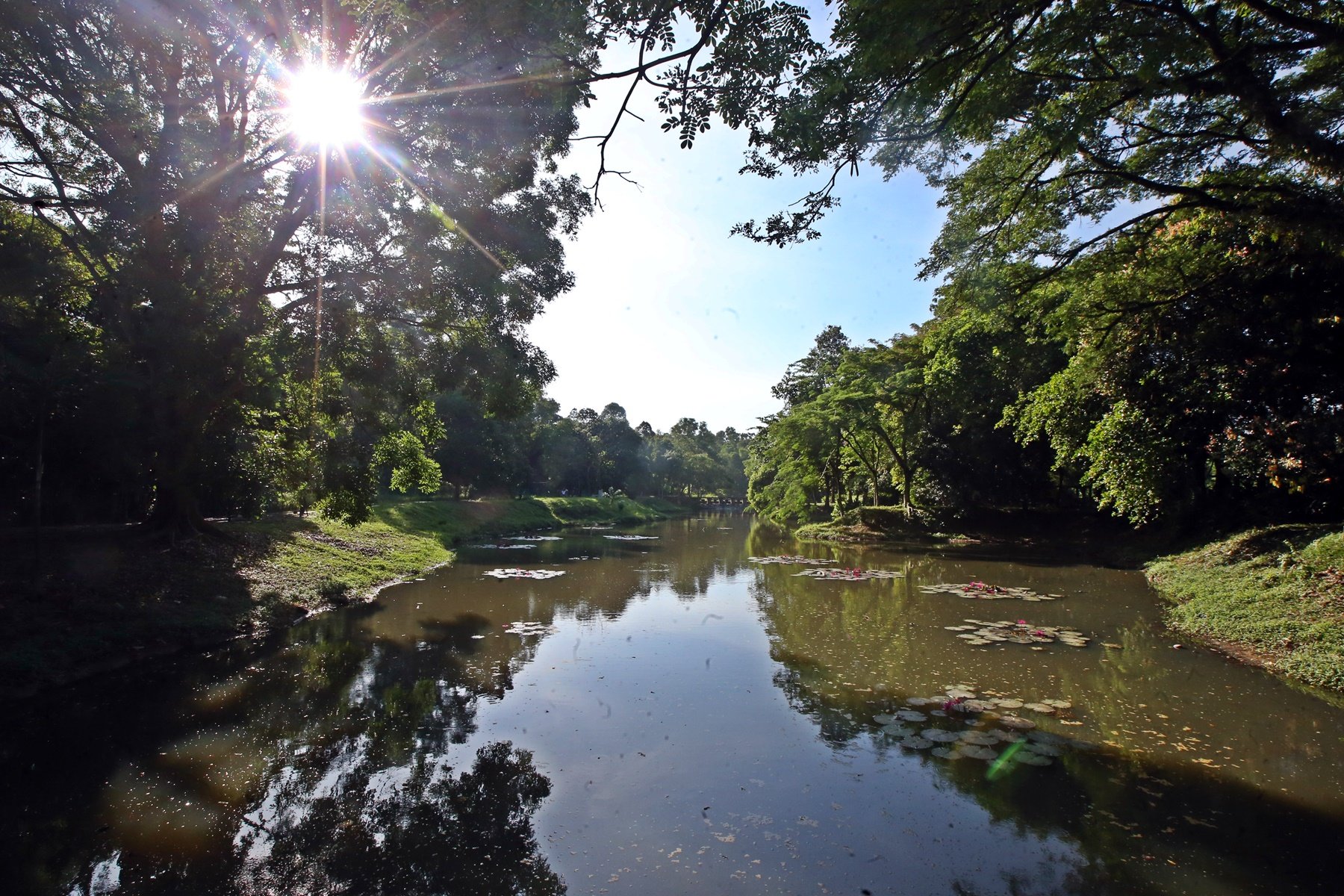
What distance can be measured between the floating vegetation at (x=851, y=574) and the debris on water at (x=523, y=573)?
259 inches

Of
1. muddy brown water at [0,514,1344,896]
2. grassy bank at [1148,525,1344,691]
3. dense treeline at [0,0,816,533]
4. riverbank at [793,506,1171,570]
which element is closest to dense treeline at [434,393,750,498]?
dense treeline at [0,0,816,533]

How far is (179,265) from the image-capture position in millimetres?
10398

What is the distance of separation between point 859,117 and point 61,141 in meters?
14.6

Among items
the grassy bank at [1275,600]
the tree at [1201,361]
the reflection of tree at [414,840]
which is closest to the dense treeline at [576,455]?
the reflection of tree at [414,840]

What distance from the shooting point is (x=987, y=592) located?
44.3 feet

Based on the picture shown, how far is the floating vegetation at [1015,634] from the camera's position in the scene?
9328 mm

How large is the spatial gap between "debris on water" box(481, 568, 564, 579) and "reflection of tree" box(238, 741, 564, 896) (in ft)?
36.0

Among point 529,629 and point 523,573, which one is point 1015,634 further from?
point 523,573

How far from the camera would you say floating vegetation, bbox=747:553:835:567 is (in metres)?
20.1

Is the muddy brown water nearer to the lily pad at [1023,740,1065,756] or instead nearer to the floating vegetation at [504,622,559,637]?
the lily pad at [1023,740,1065,756]

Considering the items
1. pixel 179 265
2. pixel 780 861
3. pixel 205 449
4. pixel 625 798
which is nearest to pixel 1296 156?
pixel 780 861

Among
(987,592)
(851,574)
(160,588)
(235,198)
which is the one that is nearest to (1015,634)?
(987,592)

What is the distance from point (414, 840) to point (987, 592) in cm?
1259

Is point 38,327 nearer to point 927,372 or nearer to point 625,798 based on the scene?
point 625,798
